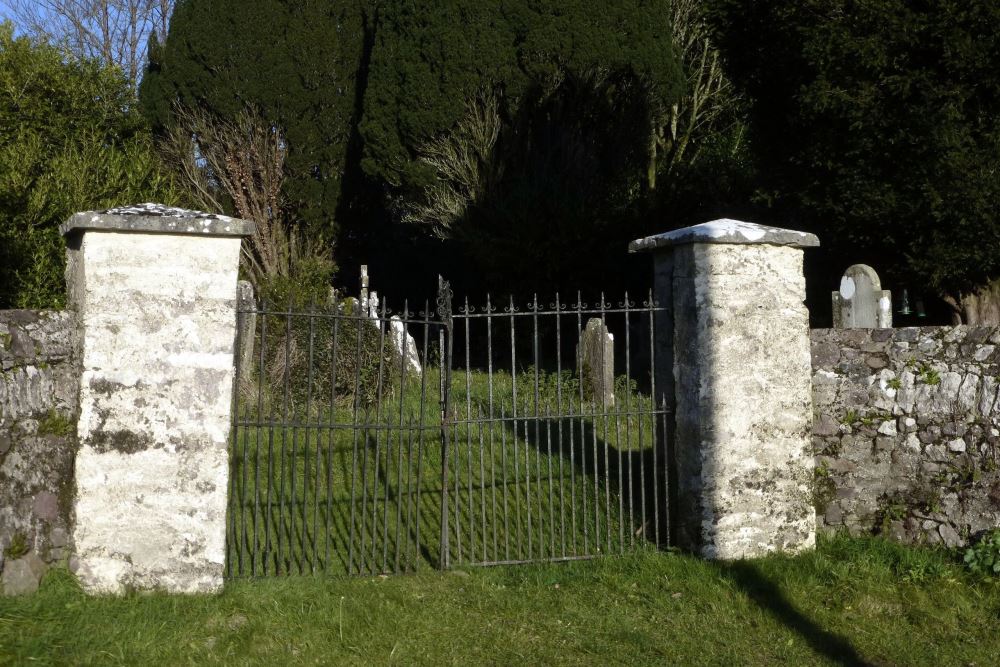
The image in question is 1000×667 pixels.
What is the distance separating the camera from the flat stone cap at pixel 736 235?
594cm

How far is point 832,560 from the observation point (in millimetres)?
5863

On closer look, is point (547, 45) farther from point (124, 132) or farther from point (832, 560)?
point (832, 560)

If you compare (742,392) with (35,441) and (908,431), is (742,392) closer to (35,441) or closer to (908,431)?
(908,431)

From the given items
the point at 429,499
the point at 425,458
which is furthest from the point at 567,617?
the point at 425,458

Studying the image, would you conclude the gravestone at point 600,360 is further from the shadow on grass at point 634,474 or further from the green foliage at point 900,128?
the green foliage at point 900,128

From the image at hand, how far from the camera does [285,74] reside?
807 inches


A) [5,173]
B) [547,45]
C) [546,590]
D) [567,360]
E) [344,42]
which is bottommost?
[546,590]

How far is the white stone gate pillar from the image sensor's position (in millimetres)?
4918

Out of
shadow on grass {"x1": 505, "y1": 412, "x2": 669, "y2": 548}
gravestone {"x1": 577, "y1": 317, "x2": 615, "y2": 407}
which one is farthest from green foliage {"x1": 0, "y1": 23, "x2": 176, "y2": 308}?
shadow on grass {"x1": 505, "y1": 412, "x2": 669, "y2": 548}

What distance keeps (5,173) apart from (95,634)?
1012 centimetres

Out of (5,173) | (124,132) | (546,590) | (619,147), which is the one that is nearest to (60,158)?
(5,173)

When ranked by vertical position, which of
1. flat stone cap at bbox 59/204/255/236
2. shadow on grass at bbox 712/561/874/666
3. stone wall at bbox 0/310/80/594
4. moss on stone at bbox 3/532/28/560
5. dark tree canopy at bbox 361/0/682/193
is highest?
dark tree canopy at bbox 361/0/682/193

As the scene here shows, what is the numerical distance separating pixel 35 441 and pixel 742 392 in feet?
13.4

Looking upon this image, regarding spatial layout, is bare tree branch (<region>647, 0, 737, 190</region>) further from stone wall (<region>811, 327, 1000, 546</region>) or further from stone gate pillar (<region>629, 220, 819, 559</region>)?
stone gate pillar (<region>629, 220, 819, 559</region>)
